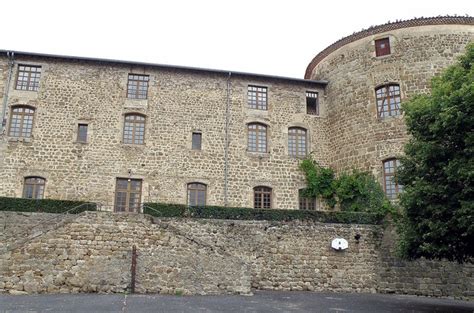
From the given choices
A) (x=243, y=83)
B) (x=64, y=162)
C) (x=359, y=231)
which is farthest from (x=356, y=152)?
(x=64, y=162)

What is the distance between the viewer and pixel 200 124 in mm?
21406

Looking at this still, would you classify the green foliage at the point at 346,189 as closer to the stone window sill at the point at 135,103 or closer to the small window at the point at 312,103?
A: the small window at the point at 312,103

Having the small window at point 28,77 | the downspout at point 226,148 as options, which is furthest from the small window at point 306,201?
the small window at point 28,77

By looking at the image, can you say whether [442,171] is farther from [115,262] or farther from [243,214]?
[115,262]

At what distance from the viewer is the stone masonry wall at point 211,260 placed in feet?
43.5

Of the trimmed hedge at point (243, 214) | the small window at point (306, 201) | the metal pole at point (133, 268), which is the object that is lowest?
the metal pole at point (133, 268)

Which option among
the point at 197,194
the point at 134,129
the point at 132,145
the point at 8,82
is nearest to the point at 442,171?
the point at 197,194

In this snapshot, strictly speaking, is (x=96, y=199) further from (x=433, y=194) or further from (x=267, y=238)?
(x=433, y=194)

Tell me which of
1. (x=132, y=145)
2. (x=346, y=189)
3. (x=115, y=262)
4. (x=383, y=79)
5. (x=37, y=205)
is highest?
(x=383, y=79)

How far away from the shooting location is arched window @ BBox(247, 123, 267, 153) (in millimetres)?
21672

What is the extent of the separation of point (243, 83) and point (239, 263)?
10857mm

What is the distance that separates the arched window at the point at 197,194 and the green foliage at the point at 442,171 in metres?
9.79

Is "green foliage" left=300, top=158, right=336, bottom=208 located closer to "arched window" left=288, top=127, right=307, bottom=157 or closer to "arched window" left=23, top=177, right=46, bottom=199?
"arched window" left=288, top=127, right=307, bottom=157

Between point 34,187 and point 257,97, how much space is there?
11213 millimetres
